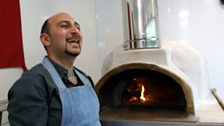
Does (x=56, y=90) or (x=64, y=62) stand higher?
(x=64, y=62)

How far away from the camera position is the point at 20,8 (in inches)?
68.5

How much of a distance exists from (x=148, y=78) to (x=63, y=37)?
37.7 inches

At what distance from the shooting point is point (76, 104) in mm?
1165

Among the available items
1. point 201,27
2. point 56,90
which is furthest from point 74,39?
point 201,27

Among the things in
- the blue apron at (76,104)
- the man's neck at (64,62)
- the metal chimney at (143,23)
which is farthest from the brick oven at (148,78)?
the man's neck at (64,62)

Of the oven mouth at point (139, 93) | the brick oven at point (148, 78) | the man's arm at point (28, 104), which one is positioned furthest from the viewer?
the oven mouth at point (139, 93)

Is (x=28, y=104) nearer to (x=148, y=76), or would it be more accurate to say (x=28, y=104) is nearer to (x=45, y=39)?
(x=45, y=39)

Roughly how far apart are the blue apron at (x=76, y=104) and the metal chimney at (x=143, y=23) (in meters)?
0.62

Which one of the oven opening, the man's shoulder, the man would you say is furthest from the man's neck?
the oven opening

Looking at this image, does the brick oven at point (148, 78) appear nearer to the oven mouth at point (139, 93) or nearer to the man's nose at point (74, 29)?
the oven mouth at point (139, 93)

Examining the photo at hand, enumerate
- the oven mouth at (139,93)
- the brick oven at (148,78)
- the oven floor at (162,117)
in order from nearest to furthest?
the oven floor at (162,117) < the brick oven at (148,78) < the oven mouth at (139,93)

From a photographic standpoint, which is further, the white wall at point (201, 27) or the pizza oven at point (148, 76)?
the white wall at point (201, 27)

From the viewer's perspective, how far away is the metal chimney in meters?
1.76

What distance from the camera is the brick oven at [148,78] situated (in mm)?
1544
